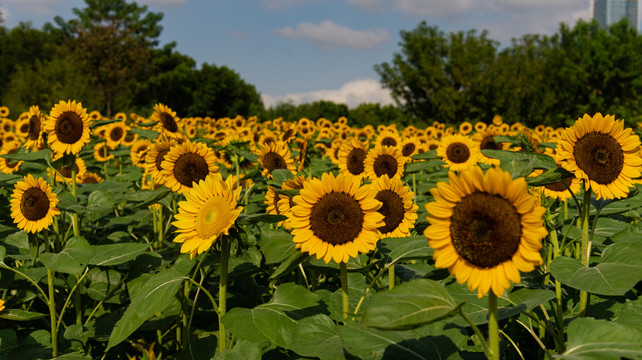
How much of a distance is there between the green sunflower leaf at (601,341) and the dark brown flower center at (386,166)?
258 cm

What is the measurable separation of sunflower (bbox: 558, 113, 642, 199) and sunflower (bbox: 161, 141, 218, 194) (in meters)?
2.17

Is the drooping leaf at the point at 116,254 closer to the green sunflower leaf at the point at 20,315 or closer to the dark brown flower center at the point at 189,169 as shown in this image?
the green sunflower leaf at the point at 20,315

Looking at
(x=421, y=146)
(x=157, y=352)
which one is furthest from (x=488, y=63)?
(x=157, y=352)

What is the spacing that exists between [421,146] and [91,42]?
108 ft

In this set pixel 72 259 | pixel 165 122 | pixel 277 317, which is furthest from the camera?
pixel 165 122

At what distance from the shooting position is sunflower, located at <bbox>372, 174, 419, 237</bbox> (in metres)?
2.50

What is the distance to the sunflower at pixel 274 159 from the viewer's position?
391 centimetres

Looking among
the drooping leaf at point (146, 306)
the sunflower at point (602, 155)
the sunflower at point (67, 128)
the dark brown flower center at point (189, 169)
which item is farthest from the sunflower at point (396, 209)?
the sunflower at point (67, 128)

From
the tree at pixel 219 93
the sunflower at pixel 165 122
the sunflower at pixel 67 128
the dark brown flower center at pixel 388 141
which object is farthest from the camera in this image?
the tree at pixel 219 93

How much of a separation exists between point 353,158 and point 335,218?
239 centimetres

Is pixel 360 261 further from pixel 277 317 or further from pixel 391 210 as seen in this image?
pixel 277 317

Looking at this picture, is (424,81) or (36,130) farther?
(424,81)

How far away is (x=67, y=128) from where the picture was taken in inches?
136

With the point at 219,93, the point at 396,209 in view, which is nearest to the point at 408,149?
the point at 396,209
